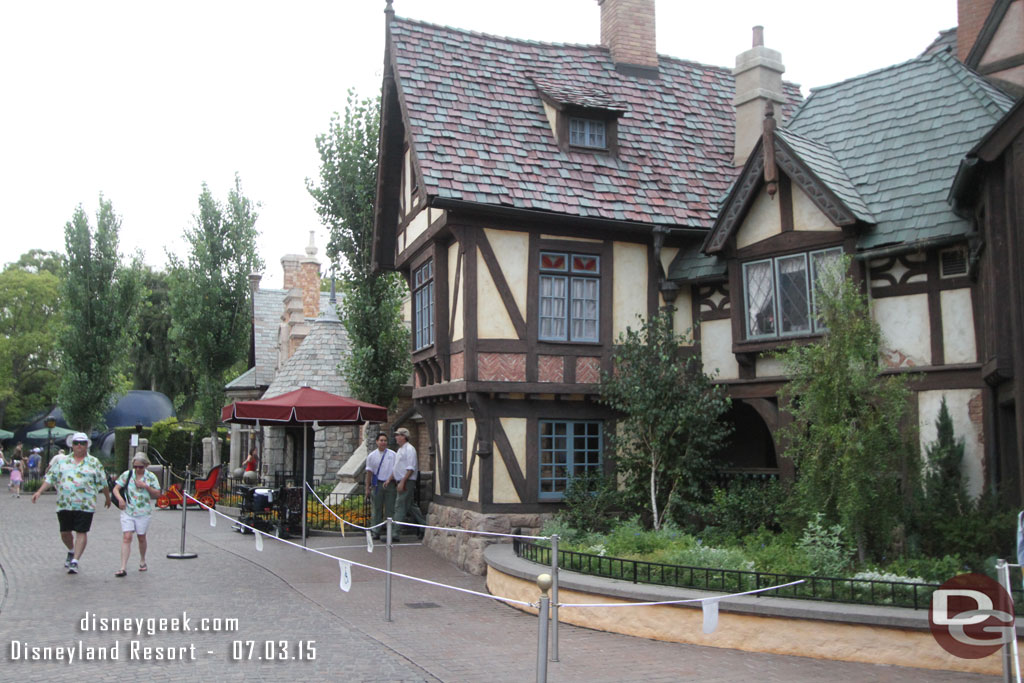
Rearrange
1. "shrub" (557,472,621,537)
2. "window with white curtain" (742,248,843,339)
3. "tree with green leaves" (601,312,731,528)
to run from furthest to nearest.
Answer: "shrub" (557,472,621,537), "tree with green leaves" (601,312,731,528), "window with white curtain" (742,248,843,339)

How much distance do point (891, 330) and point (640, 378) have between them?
3.50 metres

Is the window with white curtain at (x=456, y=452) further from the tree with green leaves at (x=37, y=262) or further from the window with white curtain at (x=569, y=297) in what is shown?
the tree with green leaves at (x=37, y=262)

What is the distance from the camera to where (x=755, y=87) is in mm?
16281

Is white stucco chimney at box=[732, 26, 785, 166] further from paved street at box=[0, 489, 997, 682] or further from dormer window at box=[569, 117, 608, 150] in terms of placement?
paved street at box=[0, 489, 997, 682]

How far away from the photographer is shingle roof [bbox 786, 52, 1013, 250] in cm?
1277

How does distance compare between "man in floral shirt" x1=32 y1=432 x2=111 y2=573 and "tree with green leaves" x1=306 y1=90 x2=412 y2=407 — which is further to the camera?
"tree with green leaves" x1=306 y1=90 x2=412 y2=407

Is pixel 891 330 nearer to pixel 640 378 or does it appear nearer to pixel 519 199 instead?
pixel 640 378

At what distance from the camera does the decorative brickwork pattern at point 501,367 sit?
47.5ft

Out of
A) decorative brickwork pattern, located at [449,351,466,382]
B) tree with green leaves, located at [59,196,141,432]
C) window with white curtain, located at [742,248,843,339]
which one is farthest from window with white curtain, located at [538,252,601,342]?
tree with green leaves, located at [59,196,141,432]

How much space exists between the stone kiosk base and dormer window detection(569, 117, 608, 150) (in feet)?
27.4

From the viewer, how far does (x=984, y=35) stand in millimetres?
14000

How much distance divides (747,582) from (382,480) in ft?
27.5

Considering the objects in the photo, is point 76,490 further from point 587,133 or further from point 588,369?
point 587,133

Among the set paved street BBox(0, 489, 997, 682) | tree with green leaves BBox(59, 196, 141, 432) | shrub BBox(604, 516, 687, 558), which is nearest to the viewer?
paved street BBox(0, 489, 997, 682)
